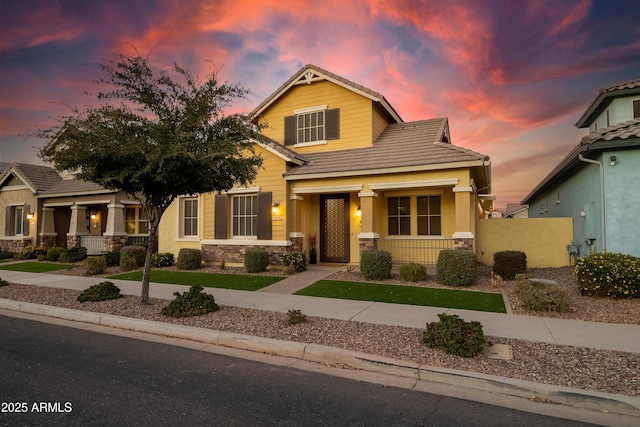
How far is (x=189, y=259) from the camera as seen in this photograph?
46.0 feet

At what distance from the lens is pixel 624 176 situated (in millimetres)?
9375

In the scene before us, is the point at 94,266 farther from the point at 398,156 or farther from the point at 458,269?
the point at 458,269

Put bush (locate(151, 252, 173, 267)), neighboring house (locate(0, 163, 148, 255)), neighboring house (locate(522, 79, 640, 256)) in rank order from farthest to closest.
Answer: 1. neighboring house (locate(0, 163, 148, 255))
2. bush (locate(151, 252, 173, 267))
3. neighboring house (locate(522, 79, 640, 256))

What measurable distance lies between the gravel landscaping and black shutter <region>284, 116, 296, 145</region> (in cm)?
929

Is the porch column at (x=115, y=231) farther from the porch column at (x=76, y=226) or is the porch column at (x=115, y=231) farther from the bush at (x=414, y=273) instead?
the bush at (x=414, y=273)

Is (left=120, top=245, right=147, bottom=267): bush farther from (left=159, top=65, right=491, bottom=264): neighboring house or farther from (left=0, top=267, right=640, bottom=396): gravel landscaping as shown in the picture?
(left=0, top=267, right=640, bottom=396): gravel landscaping

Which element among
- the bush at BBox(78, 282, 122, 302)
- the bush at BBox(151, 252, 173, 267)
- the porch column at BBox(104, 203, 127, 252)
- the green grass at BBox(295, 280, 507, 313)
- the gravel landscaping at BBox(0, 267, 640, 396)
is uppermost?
the porch column at BBox(104, 203, 127, 252)

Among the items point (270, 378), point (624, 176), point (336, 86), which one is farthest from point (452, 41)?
point (270, 378)

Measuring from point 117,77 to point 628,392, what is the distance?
31.6 feet

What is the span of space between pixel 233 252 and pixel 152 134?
783 centimetres

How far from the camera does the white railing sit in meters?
19.1

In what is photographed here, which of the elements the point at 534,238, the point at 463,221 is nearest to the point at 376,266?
the point at 463,221

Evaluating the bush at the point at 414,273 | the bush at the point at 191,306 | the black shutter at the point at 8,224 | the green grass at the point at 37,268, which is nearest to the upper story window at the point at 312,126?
the bush at the point at 414,273

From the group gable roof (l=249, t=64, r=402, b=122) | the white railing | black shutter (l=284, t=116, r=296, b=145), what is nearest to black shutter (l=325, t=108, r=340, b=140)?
gable roof (l=249, t=64, r=402, b=122)
